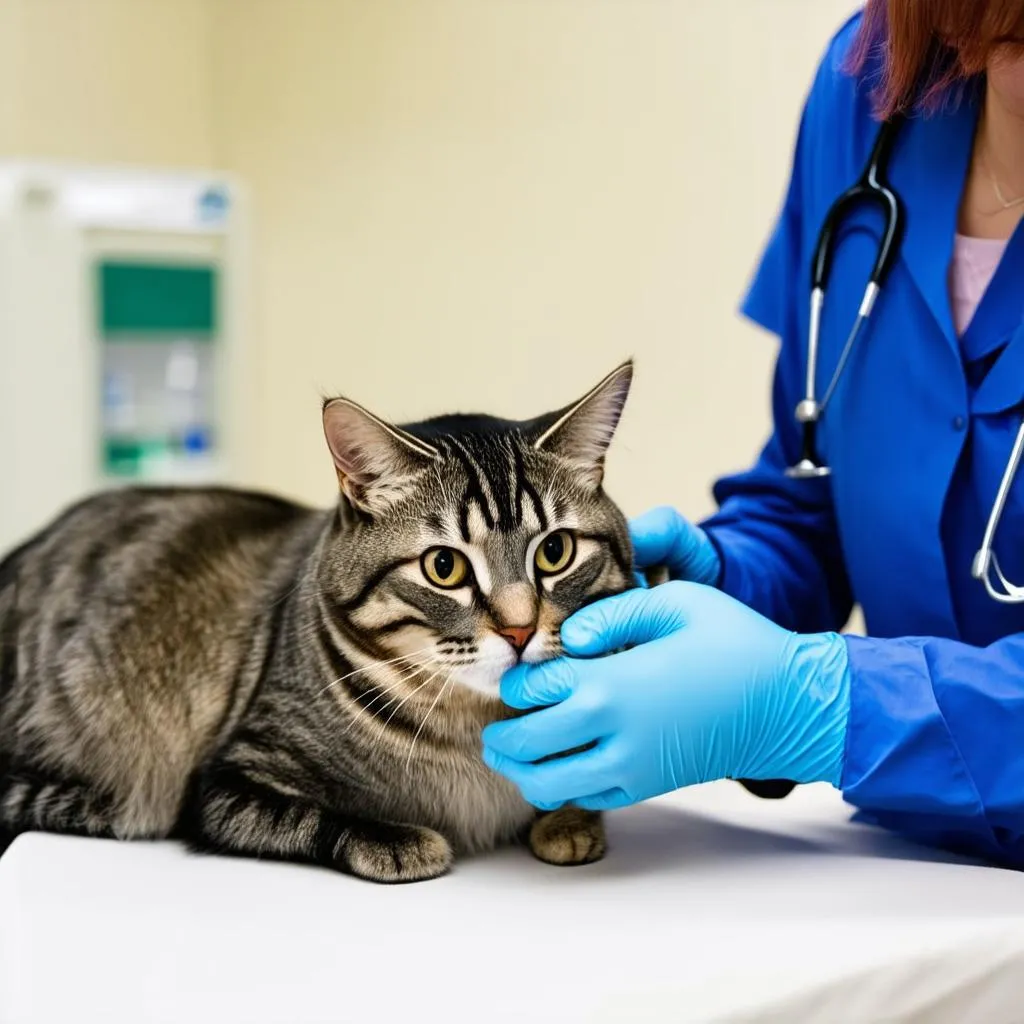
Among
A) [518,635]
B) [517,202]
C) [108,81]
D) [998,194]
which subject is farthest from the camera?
[108,81]

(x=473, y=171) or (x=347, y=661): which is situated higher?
(x=473, y=171)

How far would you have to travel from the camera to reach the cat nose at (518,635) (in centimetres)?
96

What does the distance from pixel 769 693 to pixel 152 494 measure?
81cm

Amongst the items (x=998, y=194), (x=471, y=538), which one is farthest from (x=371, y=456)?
(x=998, y=194)

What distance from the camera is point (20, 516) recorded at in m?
2.75

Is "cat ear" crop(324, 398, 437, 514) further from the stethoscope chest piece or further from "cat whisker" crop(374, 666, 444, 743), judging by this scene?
the stethoscope chest piece

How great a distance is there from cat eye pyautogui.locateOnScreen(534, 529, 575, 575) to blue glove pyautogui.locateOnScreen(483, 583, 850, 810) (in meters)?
0.04

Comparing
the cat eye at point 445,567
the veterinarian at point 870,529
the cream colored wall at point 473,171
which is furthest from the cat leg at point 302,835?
the cream colored wall at point 473,171

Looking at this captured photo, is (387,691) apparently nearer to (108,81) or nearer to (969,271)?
(969,271)

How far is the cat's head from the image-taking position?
971 mm

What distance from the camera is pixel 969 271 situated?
3.89 ft

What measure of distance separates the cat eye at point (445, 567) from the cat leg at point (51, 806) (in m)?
0.41

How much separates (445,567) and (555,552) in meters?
0.10

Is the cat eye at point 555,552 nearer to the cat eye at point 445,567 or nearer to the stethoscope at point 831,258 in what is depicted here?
the cat eye at point 445,567
